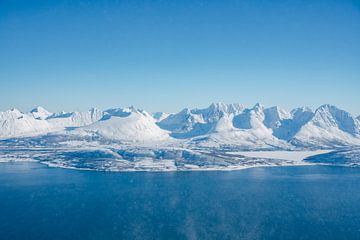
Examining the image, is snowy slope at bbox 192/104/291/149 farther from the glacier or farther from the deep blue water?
the deep blue water

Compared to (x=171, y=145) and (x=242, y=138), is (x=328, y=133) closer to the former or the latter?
(x=242, y=138)

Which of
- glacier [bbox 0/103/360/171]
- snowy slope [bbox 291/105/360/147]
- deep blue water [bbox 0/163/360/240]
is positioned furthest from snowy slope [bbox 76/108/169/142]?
deep blue water [bbox 0/163/360/240]

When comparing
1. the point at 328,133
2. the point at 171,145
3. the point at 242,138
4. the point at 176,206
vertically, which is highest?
the point at 328,133

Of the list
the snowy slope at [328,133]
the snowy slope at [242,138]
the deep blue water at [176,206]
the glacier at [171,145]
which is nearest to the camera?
the deep blue water at [176,206]

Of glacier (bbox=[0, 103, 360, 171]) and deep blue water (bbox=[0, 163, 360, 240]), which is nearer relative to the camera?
deep blue water (bbox=[0, 163, 360, 240])

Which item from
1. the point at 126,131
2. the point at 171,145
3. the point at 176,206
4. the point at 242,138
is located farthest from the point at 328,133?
the point at 176,206

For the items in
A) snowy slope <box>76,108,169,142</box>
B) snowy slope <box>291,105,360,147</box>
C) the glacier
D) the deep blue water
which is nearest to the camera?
the deep blue water

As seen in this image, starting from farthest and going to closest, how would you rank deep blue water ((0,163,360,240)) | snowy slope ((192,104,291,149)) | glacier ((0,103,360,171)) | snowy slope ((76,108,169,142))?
snowy slope ((76,108,169,142)) < snowy slope ((192,104,291,149)) < glacier ((0,103,360,171)) < deep blue water ((0,163,360,240))

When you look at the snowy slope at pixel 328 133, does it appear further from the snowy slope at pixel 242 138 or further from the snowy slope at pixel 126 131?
the snowy slope at pixel 126 131

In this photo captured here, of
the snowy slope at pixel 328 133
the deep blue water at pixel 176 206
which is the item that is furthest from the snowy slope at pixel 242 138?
the deep blue water at pixel 176 206
